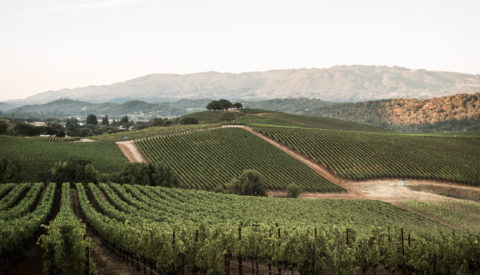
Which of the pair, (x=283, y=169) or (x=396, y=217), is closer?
(x=396, y=217)

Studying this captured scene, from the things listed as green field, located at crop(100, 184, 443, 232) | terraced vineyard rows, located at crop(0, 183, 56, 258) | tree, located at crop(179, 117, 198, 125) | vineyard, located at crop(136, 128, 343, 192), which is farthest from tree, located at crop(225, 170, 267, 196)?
tree, located at crop(179, 117, 198, 125)

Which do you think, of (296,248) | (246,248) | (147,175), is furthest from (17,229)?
(147,175)

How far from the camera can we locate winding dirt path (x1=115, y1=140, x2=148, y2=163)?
269 ft

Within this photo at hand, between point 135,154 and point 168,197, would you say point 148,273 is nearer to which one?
point 168,197

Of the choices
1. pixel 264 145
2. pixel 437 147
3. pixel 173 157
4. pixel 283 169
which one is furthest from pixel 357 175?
pixel 173 157

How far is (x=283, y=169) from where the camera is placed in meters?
75.6

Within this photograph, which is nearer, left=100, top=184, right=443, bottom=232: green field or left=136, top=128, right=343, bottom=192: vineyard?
left=100, top=184, right=443, bottom=232: green field

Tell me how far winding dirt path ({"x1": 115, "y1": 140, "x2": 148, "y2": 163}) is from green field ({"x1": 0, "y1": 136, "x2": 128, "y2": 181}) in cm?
148

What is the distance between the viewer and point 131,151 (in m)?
87.9

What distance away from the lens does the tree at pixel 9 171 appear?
59263mm

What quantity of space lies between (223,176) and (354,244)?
50.1 meters

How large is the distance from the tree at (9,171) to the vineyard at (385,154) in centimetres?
5485

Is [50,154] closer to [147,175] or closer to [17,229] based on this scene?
[147,175]

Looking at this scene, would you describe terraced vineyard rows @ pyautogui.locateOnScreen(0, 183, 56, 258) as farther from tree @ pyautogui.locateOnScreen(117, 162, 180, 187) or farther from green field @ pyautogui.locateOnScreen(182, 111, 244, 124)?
green field @ pyautogui.locateOnScreen(182, 111, 244, 124)
